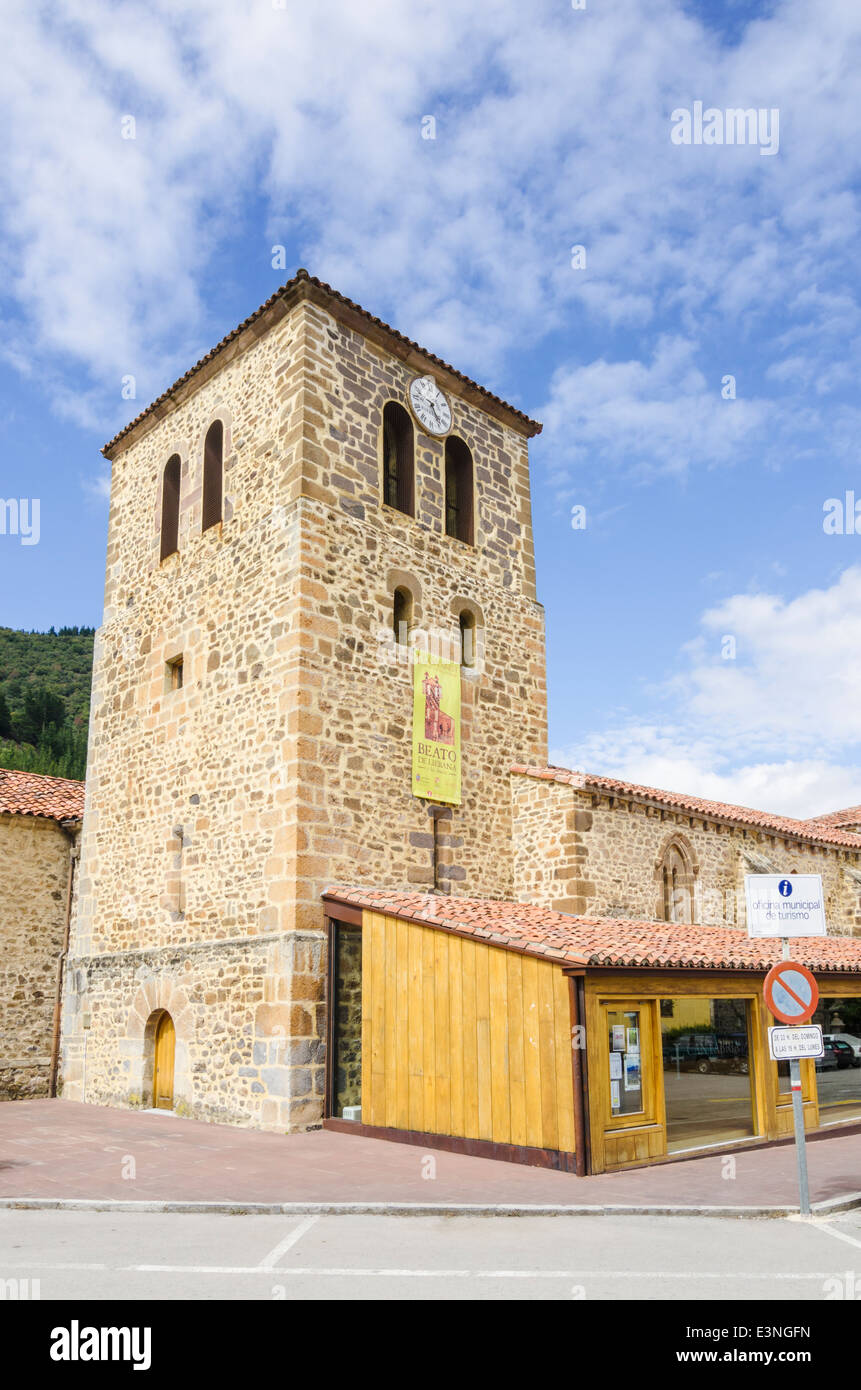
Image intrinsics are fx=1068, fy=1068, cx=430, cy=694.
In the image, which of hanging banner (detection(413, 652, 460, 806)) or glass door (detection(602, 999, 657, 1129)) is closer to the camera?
glass door (detection(602, 999, 657, 1129))

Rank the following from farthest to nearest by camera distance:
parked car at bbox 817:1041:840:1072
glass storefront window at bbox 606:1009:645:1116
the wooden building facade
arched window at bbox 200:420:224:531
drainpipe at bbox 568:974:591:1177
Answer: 1. parked car at bbox 817:1041:840:1072
2. arched window at bbox 200:420:224:531
3. glass storefront window at bbox 606:1009:645:1116
4. the wooden building facade
5. drainpipe at bbox 568:974:591:1177

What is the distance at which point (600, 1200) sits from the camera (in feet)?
29.2

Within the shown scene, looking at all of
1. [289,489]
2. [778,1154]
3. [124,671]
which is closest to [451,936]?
[778,1154]

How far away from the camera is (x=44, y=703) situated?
55.8m

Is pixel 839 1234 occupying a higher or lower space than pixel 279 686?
lower

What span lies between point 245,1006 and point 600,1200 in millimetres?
6339

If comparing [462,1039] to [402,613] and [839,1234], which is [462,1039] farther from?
[402,613]

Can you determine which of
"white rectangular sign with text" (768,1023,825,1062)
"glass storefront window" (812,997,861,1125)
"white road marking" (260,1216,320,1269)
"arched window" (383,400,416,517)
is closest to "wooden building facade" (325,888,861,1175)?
"white rectangular sign with text" (768,1023,825,1062)

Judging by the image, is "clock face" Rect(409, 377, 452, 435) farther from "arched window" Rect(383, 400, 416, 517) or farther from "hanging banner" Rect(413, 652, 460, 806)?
"hanging banner" Rect(413, 652, 460, 806)

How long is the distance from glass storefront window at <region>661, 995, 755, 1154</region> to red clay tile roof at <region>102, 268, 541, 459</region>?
34.3ft

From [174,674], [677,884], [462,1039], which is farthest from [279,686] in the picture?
[677,884]

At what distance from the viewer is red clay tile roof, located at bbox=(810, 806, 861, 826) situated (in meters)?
29.6

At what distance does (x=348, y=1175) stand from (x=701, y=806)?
10703 millimetres
